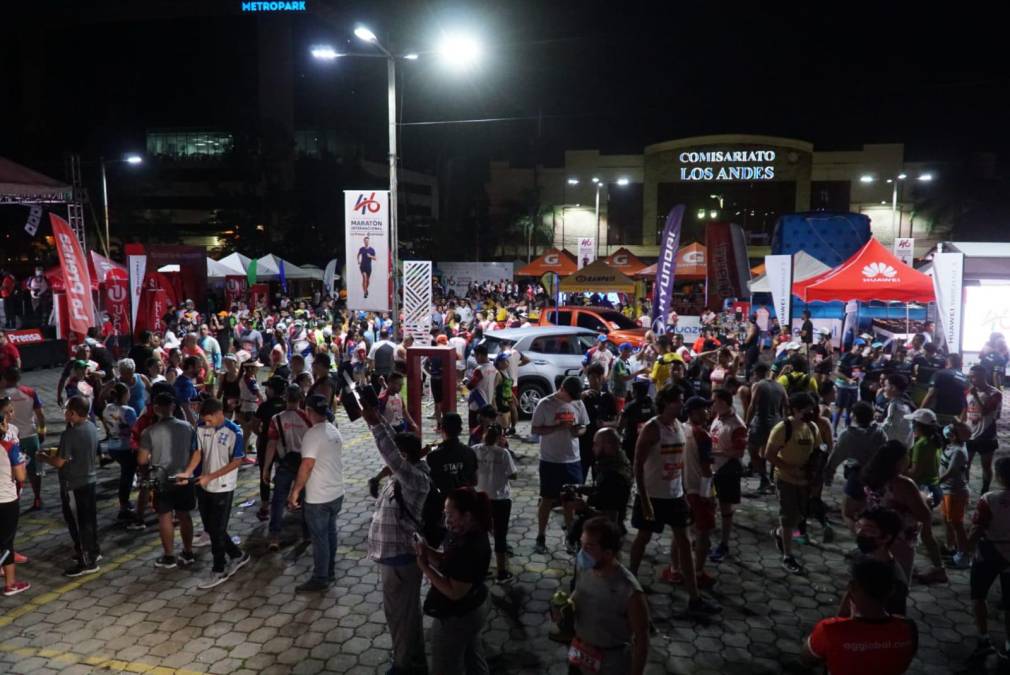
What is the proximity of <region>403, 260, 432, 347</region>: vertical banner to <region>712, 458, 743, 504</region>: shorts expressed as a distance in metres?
6.41

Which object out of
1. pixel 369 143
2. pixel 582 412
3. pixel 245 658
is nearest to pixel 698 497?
pixel 582 412

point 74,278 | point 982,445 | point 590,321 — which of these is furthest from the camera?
point 590,321

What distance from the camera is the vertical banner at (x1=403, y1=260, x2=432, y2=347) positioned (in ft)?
39.0

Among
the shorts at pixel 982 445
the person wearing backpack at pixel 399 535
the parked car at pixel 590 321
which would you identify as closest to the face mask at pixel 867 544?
the person wearing backpack at pixel 399 535

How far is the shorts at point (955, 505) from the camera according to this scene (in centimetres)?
619

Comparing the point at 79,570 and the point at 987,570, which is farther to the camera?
the point at 79,570

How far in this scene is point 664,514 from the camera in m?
5.73

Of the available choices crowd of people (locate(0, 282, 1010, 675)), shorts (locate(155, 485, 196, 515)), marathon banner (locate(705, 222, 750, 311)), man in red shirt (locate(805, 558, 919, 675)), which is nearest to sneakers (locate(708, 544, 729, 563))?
crowd of people (locate(0, 282, 1010, 675))

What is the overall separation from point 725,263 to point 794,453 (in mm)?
9535

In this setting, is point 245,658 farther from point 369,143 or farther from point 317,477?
point 369,143

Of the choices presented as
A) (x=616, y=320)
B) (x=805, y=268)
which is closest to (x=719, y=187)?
(x=805, y=268)

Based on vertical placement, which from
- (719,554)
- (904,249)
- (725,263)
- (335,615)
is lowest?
(335,615)

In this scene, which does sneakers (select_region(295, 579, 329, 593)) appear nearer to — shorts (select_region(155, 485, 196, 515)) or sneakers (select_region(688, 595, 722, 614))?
shorts (select_region(155, 485, 196, 515))

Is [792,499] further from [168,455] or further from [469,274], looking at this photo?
[469,274]
